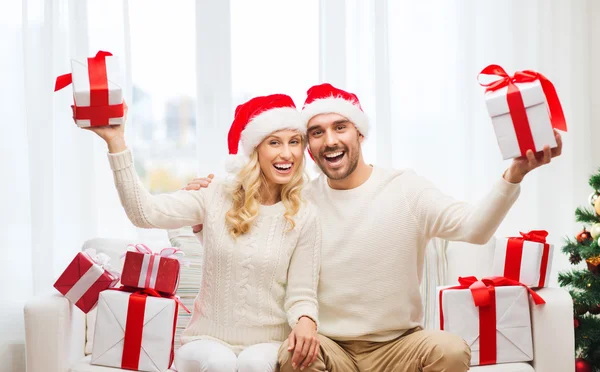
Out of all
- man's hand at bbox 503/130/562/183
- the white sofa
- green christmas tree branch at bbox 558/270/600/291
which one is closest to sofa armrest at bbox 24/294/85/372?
the white sofa

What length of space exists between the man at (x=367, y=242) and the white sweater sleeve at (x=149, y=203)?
0.42 metres

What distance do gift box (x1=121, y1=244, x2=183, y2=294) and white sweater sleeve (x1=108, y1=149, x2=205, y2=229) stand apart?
0.67 feet

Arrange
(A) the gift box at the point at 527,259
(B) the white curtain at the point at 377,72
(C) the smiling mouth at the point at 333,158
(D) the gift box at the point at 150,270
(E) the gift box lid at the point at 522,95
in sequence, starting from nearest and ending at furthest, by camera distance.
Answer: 1. (E) the gift box lid at the point at 522,95
2. (C) the smiling mouth at the point at 333,158
3. (D) the gift box at the point at 150,270
4. (A) the gift box at the point at 527,259
5. (B) the white curtain at the point at 377,72

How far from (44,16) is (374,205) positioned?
1.83 m

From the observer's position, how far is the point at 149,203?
2.18m

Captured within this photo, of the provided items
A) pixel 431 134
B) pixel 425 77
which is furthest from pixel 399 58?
pixel 431 134

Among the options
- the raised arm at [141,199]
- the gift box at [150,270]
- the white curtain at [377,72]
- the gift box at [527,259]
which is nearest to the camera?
the raised arm at [141,199]

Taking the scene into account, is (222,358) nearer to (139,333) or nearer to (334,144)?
(139,333)

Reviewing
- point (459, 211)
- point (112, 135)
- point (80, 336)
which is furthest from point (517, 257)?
point (80, 336)

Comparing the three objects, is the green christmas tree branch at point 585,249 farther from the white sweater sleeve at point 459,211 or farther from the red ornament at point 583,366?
the white sweater sleeve at point 459,211

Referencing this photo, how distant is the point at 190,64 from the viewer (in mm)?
3389

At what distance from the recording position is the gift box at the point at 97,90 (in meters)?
1.94

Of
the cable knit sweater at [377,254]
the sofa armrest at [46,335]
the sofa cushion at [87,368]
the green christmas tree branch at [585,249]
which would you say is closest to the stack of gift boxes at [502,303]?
the cable knit sweater at [377,254]

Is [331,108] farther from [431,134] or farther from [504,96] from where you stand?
[431,134]
